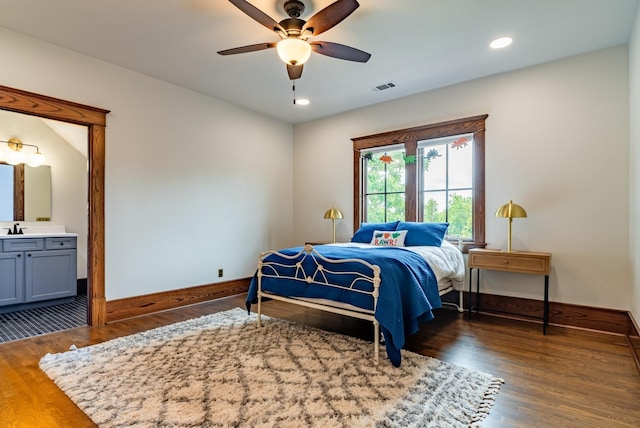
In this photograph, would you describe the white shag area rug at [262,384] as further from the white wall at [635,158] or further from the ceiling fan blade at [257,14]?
the ceiling fan blade at [257,14]

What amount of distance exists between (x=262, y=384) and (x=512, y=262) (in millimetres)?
2670

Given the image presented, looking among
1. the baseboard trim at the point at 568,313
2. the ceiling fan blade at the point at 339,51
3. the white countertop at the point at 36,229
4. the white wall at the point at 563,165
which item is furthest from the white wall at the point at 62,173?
the baseboard trim at the point at 568,313

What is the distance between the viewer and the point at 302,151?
5730 mm

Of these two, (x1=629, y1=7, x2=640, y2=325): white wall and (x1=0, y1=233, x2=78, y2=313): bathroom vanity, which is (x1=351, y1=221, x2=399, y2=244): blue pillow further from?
(x1=0, y1=233, x2=78, y2=313): bathroom vanity

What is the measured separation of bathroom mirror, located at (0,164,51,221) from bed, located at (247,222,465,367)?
3618 millimetres

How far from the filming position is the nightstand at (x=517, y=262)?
3209 mm

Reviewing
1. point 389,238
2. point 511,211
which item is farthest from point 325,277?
point 511,211

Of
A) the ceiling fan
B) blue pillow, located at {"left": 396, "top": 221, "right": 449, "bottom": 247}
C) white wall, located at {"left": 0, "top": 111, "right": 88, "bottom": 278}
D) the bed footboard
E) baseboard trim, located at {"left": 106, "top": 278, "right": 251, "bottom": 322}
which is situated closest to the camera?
the ceiling fan

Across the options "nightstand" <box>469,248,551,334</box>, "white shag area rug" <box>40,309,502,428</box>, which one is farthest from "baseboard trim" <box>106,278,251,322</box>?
"nightstand" <box>469,248,551,334</box>

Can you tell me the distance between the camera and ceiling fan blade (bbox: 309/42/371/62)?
2547 mm

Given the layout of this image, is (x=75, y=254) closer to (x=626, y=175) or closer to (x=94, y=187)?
(x=94, y=187)

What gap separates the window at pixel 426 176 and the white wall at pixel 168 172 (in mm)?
1562

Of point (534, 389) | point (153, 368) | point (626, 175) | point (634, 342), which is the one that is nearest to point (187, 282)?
point (153, 368)

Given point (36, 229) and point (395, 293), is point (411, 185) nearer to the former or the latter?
point (395, 293)
